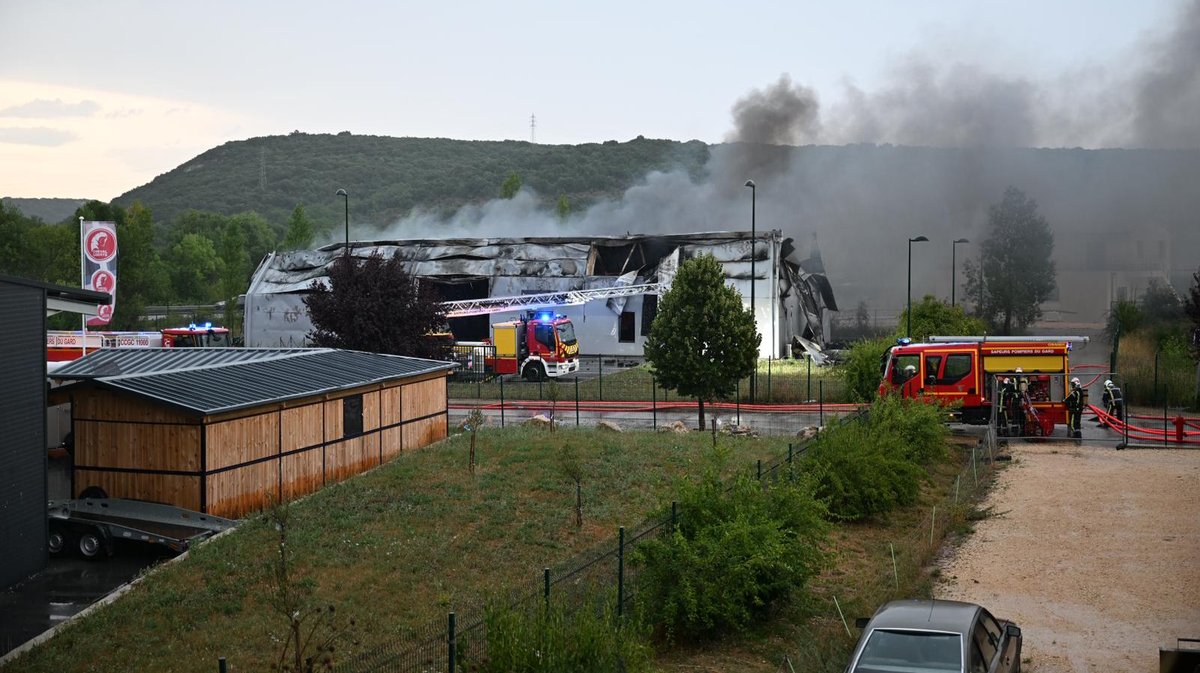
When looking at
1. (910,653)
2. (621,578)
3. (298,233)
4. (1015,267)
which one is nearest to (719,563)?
(621,578)

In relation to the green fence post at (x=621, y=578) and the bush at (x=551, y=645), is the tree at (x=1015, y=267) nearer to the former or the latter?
the green fence post at (x=621, y=578)

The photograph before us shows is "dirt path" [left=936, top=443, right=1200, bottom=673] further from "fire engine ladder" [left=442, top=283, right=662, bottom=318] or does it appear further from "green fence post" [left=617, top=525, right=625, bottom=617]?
"fire engine ladder" [left=442, top=283, right=662, bottom=318]

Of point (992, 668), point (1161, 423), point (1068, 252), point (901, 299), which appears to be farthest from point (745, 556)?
point (1068, 252)

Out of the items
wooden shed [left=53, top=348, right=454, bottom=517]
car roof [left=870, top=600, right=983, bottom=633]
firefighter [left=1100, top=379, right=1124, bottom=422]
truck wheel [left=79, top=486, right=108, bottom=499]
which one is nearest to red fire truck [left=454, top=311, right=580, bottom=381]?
wooden shed [left=53, top=348, right=454, bottom=517]

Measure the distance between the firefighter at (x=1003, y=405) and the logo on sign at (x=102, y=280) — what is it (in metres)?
28.8

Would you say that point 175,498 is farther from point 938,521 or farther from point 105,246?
point 105,246

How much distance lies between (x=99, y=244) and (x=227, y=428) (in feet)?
68.4

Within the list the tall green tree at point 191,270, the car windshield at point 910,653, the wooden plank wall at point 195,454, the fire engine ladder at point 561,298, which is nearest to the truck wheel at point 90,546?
the wooden plank wall at point 195,454

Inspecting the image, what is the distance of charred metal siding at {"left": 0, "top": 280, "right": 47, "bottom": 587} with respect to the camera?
17875 millimetres

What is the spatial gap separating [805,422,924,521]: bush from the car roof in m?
7.96

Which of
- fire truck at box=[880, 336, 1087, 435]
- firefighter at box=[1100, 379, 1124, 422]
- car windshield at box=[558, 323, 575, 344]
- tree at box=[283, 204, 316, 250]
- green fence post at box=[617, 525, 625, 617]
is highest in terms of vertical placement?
tree at box=[283, 204, 316, 250]

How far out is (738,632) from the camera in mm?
14367

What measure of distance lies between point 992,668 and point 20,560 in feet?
49.4

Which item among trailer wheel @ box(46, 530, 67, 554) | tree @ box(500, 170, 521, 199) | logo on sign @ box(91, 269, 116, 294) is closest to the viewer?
trailer wheel @ box(46, 530, 67, 554)
